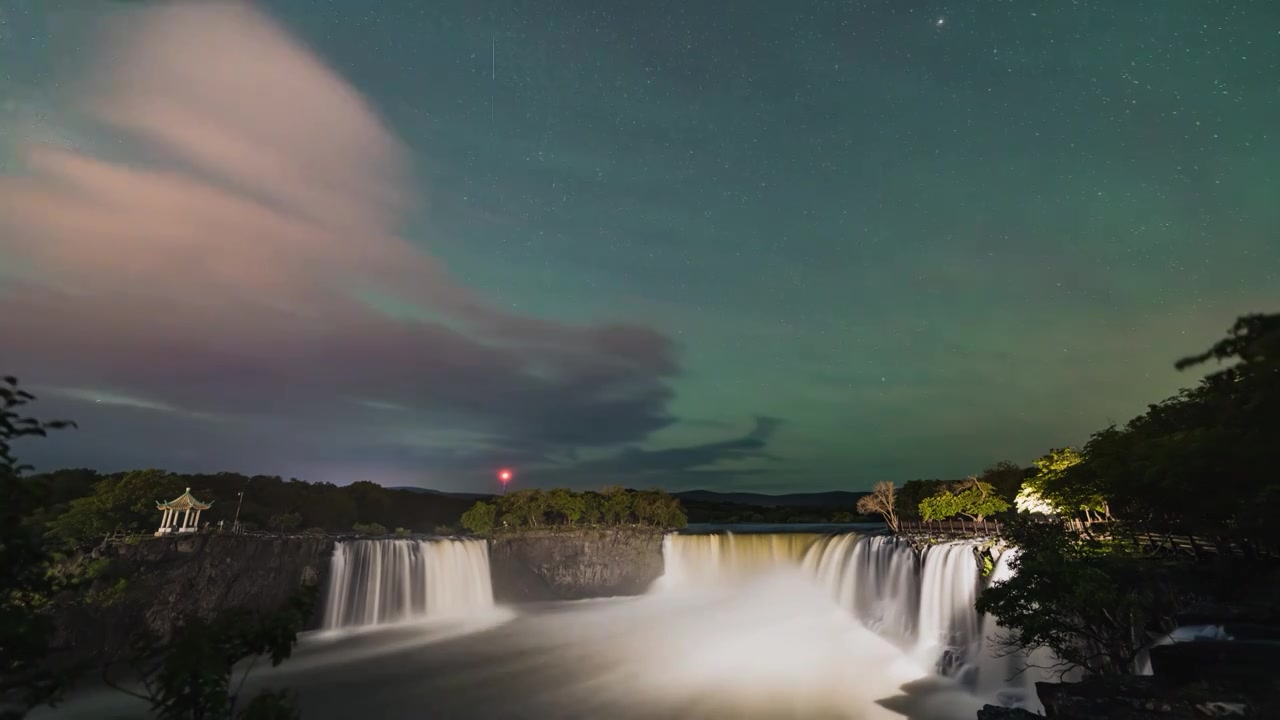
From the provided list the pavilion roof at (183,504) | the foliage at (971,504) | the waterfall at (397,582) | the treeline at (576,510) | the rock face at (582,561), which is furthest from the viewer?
the treeline at (576,510)

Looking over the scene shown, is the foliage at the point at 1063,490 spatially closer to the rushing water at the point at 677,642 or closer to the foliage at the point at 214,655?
the rushing water at the point at 677,642

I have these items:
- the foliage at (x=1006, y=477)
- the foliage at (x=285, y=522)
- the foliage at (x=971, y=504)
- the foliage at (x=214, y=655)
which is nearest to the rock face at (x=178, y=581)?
the foliage at (x=285, y=522)

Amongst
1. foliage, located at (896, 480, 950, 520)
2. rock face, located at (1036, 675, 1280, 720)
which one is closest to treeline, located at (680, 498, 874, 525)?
foliage, located at (896, 480, 950, 520)

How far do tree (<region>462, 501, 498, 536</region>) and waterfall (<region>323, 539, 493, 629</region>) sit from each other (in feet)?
60.2

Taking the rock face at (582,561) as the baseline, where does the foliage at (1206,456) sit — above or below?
above

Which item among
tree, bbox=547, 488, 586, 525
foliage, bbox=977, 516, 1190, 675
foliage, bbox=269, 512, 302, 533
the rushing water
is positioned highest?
tree, bbox=547, 488, 586, 525

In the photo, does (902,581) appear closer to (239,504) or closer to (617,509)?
(617,509)

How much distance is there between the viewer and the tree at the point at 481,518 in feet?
253

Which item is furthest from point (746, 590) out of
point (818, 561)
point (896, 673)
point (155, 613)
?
point (155, 613)

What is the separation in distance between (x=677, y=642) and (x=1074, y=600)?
32206 mm

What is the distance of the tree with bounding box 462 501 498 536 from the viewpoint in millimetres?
77125

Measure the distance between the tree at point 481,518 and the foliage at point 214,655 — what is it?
72673 mm

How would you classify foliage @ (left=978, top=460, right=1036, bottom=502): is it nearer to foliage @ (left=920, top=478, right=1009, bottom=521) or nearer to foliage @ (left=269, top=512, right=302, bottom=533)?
foliage @ (left=920, top=478, right=1009, bottom=521)

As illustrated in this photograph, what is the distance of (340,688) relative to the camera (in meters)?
32.9
